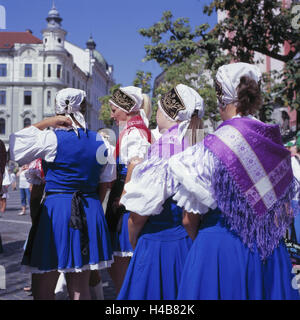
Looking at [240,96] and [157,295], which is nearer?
[240,96]

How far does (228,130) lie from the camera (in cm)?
233

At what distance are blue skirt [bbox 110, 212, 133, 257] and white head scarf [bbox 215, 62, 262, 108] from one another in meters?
1.85

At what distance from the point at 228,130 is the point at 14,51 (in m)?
61.1

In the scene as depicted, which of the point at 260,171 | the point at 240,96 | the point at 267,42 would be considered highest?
the point at 267,42

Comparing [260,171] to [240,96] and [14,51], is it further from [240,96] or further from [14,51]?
[14,51]

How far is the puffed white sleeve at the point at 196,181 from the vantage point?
229cm

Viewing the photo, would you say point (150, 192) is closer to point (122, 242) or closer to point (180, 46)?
point (122, 242)

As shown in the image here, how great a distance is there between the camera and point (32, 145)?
336cm

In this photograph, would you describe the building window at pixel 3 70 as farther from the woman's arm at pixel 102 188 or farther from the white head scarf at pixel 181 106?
the white head scarf at pixel 181 106

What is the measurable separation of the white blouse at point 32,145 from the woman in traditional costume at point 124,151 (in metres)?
0.67

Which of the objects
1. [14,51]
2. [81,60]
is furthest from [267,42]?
[81,60]

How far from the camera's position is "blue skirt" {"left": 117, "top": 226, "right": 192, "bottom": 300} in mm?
2667

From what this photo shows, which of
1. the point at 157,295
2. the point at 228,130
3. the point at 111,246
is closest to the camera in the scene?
the point at 228,130

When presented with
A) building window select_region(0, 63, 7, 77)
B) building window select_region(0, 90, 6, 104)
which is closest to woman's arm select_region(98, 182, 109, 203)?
building window select_region(0, 63, 7, 77)
